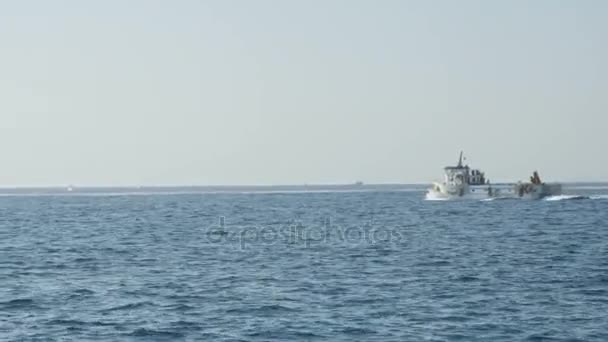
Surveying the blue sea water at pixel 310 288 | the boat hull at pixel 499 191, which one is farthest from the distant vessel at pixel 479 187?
the blue sea water at pixel 310 288

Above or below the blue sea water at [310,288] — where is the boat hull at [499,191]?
above

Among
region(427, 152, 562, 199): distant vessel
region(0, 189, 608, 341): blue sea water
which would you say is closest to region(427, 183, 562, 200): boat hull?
region(427, 152, 562, 199): distant vessel

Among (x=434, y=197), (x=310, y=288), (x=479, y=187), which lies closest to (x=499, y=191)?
(x=479, y=187)

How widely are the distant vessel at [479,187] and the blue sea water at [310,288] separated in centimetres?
9041

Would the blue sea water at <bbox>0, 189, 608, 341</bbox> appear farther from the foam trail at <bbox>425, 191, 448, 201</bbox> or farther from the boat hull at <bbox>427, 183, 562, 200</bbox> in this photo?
the foam trail at <bbox>425, 191, 448, 201</bbox>

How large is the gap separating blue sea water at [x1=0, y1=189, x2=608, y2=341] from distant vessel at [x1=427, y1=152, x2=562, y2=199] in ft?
297

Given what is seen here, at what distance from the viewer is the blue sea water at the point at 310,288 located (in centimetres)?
4009

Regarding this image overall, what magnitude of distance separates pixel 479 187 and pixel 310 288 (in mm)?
138681

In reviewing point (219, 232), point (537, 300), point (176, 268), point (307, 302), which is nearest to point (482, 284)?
point (537, 300)

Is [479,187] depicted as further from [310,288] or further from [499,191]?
[310,288]

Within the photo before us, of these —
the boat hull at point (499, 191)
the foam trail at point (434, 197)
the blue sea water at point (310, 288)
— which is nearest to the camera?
the blue sea water at point (310, 288)

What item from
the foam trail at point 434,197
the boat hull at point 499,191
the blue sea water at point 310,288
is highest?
the boat hull at point 499,191

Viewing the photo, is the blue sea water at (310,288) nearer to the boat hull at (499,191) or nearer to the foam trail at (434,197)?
the boat hull at (499,191)

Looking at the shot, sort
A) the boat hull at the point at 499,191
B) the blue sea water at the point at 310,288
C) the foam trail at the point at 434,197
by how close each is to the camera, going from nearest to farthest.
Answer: the blue sea water at the point at 310,288, the boat hull at the point at 499,191, the foam trail at the point at 434,197
